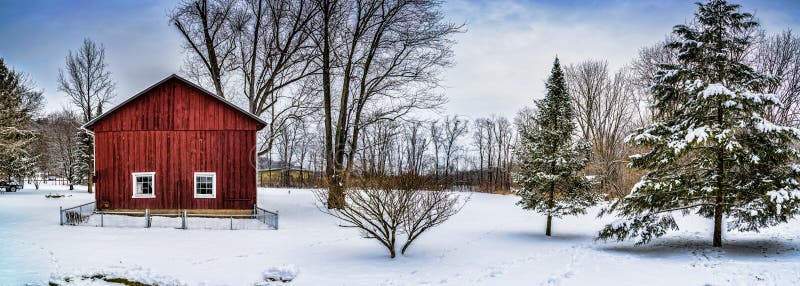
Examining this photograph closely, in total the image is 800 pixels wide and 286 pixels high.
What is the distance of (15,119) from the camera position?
2797 centimetres

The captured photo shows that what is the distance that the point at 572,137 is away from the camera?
60.5 feet

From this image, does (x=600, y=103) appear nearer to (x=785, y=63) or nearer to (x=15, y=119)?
(x=785, y=63)

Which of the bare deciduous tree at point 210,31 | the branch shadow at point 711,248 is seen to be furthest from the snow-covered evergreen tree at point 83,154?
the branch shadow at point 711,248

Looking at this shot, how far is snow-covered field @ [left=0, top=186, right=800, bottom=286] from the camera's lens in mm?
10258

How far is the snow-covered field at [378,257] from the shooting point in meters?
10.3

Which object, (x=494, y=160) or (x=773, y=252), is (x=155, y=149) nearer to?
(x=773, y=252)

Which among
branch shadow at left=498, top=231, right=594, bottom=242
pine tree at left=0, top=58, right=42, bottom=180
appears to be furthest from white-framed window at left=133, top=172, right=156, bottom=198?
branch shadow at left=498, top=231, right=594, bottom=242

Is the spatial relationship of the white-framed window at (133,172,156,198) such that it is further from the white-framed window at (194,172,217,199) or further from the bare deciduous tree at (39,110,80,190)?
the bare deciduous tree at (39,110,80,190)

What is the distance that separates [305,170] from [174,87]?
152 ft

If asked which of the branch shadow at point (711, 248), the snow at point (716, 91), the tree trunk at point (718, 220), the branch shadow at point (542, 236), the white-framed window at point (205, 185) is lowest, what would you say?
the branch shadow at point (542, 236)

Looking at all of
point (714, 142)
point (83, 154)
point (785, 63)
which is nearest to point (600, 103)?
point (785, 63)

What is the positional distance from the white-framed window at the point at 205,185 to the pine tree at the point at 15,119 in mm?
10605

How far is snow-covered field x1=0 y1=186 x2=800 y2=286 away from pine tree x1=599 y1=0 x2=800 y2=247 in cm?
111

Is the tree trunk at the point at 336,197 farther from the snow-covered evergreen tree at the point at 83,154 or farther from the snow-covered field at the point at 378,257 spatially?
the snow-covered evergreen tree at the point at 83,154
